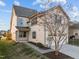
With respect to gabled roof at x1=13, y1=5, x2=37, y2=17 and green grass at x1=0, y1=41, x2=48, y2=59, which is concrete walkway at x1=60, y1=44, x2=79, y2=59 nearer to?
green grass at x1=0, y1=41, x2=48, y2=59

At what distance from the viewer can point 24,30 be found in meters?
27.5

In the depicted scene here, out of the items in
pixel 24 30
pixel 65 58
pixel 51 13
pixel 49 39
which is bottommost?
pixel 65 58

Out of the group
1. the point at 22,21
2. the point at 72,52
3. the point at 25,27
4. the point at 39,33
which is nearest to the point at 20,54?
the point at 72,52

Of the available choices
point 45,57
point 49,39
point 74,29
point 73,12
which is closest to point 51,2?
point 73,12

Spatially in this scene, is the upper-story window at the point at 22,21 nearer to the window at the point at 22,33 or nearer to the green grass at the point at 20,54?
the window at the point at 22,33

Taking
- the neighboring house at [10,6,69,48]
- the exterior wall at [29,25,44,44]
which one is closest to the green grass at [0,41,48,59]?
the exterior wall at [29,25,44,44]

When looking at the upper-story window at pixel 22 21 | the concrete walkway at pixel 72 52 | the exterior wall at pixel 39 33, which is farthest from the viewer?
the upper-story window at pixel 22 21

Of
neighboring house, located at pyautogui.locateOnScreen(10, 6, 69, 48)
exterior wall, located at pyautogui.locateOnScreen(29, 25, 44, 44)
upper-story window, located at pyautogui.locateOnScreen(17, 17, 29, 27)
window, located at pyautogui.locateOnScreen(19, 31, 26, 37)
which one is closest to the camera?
exterior wall, located at pyautogui.locateOnScreen(29, 25, 44, 44)

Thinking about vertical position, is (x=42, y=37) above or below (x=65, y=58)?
above

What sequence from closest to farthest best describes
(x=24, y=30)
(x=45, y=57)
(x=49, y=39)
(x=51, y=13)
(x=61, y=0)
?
(x=61, y=0) → (x=45, y=57) → (x=51, y=13) → (x=49, y=39) → (x=24, y=30)

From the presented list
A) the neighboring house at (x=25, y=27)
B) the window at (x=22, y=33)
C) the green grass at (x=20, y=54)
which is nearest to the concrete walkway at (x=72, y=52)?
the green grass at (x=20, y=54)

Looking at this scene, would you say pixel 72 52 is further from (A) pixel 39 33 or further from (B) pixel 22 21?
(B) pixel 22 21

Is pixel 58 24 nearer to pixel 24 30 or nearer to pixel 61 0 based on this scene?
pixel 61 0

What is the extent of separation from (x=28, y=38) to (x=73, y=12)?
1562 centimetres
